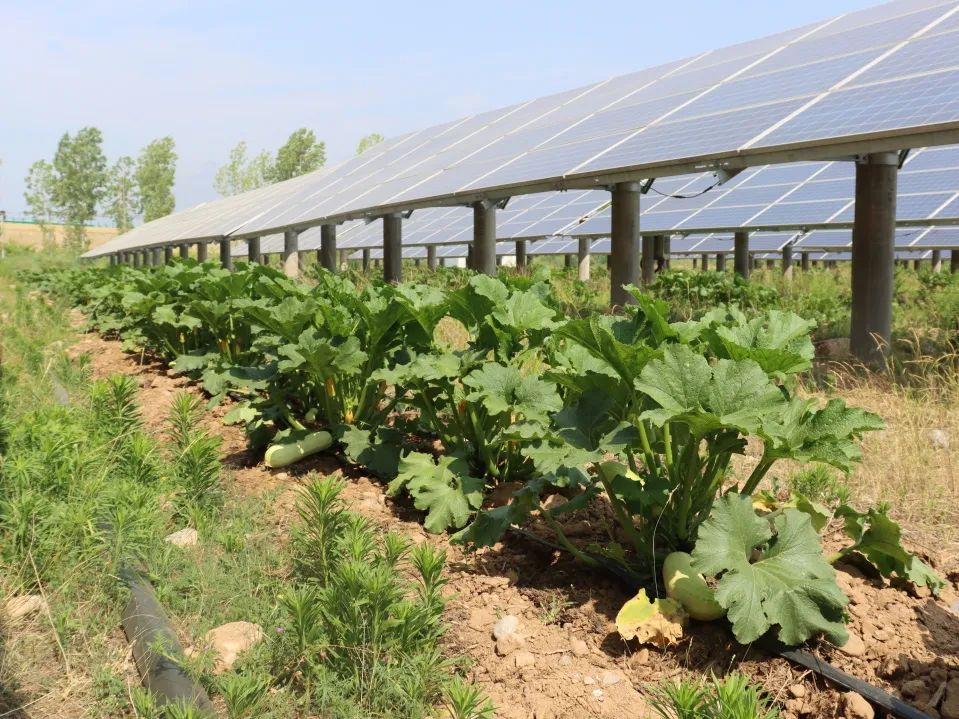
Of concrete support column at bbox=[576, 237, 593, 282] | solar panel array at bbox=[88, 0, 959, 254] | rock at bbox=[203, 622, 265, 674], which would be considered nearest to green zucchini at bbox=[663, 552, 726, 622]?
rock at bbox=[203, 622, 265, 674]

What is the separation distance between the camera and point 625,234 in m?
8.16

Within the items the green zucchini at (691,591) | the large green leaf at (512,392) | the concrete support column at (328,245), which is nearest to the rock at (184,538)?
the large green leaf at (512,392)

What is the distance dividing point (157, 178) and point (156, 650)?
8269cm

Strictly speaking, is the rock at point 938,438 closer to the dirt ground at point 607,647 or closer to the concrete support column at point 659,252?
the dirt ground at point 607,647

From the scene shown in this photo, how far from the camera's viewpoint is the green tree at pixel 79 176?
7538cm

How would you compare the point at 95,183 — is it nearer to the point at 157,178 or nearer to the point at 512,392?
the point at 157,178

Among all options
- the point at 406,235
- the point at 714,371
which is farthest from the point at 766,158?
the point at 406,235

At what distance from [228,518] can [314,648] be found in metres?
1.44

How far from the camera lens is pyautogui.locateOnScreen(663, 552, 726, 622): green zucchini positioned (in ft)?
7.72

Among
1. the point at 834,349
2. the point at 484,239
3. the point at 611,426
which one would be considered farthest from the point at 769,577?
the point at 484,239

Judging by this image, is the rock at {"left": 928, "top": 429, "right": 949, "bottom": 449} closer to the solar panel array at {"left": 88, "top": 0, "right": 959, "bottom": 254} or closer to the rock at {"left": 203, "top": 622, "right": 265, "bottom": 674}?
the solar panel array at {"left": 88, "top": 0, "right": 959, "bottom": 254}

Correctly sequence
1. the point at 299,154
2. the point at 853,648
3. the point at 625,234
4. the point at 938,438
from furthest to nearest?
the point at 299,154, the point at 625,234, the point at 938,438, the point at 853,648

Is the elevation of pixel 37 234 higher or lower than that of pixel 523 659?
higher

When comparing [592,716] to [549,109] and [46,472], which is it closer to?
[46,472]
